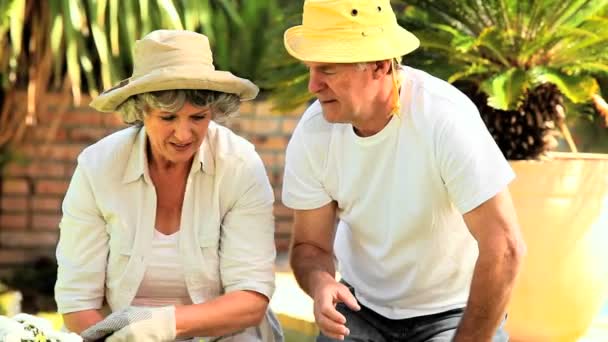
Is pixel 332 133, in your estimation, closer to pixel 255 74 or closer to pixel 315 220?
pixel 315 220

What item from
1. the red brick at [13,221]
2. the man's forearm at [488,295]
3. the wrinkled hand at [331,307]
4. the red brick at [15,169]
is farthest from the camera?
the red brick at [13,221]

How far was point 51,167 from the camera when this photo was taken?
282 inches

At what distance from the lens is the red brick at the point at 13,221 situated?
721cm

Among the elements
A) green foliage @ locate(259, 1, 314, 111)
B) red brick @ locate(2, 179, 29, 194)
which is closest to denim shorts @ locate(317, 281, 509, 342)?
green foliage @ locate(259, 1, 314, 111)

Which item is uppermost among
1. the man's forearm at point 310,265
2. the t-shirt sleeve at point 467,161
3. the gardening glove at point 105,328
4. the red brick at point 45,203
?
the t-shirt sleeve at point 467,161

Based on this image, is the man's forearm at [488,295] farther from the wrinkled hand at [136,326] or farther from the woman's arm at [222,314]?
the wrinkled hand at [136,326]

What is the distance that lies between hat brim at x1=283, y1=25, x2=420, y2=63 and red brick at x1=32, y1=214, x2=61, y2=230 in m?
4.11

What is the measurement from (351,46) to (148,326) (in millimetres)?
867

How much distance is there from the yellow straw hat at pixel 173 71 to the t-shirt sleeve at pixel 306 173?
192mm

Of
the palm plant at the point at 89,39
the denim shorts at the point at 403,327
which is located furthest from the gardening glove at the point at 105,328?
the palm plant at the point at 89,39

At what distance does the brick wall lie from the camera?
7152mm

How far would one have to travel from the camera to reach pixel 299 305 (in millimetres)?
4977

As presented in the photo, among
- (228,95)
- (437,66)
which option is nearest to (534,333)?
(437,66)

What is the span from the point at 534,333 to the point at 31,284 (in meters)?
3.49
